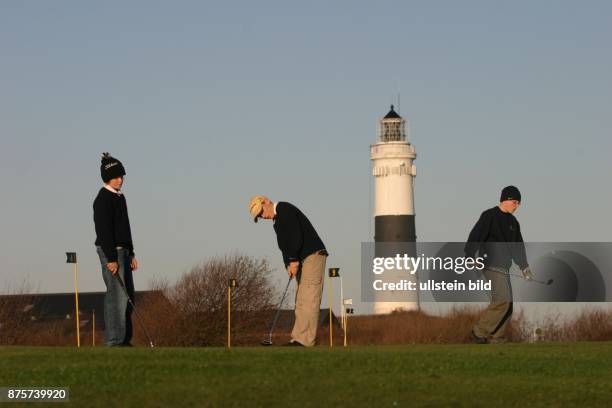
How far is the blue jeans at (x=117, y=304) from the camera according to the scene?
59.5 feet

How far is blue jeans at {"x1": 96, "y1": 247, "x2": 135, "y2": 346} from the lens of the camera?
59.5 feet

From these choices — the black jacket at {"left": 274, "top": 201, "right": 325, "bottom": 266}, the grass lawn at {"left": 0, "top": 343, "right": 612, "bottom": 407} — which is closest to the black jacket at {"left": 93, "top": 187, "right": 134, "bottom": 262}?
the black jacket at {"left": 274, "top": 201, "right": 325, "bottom": 266}

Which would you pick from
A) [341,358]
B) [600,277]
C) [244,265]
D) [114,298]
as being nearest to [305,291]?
[114,298]

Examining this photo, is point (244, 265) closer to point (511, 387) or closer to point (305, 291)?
point (305, 291)

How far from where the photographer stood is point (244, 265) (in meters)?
79.8

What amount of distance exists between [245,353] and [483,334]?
5768mm

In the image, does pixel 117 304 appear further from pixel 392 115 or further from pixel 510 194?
pixel 392 115

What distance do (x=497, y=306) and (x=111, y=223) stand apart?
5.51 meters

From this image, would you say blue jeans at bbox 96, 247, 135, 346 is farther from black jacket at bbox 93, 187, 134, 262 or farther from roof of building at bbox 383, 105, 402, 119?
roof of building at bbox 383, 105, 402, 119

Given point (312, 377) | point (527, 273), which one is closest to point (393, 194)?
point (527, 273)

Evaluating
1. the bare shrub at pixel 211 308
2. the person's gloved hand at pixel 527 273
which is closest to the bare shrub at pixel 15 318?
the bare shrub at pixel 211 308

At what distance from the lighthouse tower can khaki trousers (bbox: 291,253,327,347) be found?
7123cm

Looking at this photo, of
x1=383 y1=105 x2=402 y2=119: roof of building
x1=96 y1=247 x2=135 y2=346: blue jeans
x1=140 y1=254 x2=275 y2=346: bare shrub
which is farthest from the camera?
x1=383 y1=105 x2=402 y2=119: roof of building

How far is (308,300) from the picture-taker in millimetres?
18438
